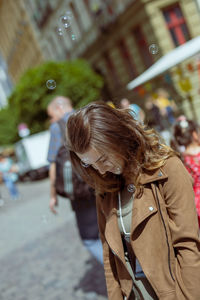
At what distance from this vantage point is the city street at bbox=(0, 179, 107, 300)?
4125 millimetres

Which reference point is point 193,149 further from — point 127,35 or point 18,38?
point 18,38

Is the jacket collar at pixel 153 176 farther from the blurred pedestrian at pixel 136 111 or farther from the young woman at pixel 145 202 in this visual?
the blurred pedestrian at pixel 136 111

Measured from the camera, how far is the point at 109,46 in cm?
1991

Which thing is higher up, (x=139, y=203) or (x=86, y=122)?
(x=86, y=122)

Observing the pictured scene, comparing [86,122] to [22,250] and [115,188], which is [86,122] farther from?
[22,250]

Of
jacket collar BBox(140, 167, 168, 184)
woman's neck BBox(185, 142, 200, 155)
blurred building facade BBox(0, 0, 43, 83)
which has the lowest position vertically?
woman's neck BBox(185, 142, 200, 155)

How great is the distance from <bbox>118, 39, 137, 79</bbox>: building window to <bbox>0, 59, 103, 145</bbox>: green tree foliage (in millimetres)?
2516

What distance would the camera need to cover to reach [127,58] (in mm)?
19250

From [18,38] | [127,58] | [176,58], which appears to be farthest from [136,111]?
[18,38]

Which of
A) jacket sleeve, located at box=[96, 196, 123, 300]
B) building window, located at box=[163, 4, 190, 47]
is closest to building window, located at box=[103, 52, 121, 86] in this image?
building window, located at box=[163, 4, 190, 47]

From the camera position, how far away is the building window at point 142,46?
17.2 m

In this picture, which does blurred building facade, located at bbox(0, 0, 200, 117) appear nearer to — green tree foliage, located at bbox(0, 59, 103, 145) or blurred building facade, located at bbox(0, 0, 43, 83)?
green tree foliage, located at bbox(0, 59, 103, 145)

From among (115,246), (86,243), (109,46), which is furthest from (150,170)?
(109,46)

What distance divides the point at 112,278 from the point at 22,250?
4.79 metres
